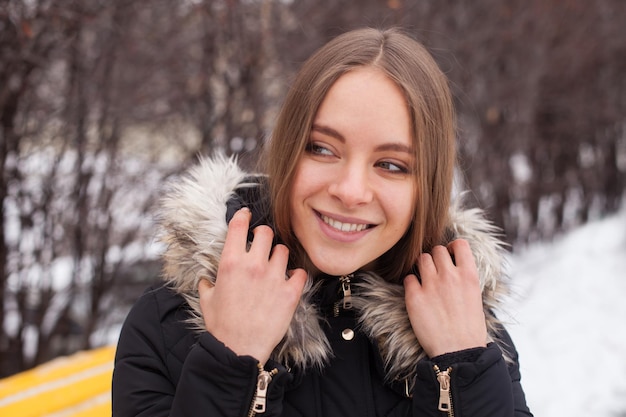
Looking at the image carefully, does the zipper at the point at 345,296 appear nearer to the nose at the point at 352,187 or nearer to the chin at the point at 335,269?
the chin at the point at 335,269

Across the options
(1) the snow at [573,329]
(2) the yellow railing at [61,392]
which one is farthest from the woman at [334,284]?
(2) the yellow railing at [61,392]

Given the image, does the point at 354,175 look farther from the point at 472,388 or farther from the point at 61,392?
the point at 61,392

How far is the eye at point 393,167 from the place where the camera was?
147 cm

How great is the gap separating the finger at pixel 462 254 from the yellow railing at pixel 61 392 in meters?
1.59

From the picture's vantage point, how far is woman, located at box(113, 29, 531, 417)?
140 centimetres

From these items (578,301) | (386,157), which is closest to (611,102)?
(578,301)

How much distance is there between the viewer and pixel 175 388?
1.47 metres

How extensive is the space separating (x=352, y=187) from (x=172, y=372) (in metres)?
0.63

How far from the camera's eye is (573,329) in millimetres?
5137

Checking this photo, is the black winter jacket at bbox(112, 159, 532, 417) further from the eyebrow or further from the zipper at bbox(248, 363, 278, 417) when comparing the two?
Result: the eyebrow

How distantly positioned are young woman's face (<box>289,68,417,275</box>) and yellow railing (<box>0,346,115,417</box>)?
141 centimetres

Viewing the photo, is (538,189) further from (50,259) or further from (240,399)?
(240,399)

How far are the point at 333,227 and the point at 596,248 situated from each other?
25.0ft

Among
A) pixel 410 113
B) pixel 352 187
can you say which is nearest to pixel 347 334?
pixel 352 187
